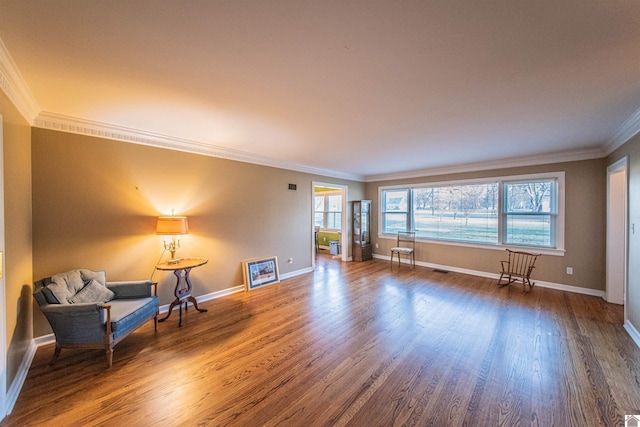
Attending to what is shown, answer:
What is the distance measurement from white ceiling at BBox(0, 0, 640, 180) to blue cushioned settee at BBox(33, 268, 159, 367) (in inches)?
72.1

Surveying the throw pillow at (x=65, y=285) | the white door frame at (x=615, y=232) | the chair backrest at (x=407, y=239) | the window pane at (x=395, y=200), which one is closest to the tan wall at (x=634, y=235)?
the white door frame at (x=615, y=232)

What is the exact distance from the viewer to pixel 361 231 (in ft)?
22.0

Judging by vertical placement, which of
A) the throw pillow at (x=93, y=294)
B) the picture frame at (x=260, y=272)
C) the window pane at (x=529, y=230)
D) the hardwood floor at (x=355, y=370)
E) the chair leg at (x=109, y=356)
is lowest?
the hardwood floor at (x=355, y=370)

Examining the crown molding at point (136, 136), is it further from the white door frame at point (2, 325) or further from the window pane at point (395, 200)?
the window pane at point (395, 200)

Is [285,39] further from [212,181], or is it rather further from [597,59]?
[212,181]

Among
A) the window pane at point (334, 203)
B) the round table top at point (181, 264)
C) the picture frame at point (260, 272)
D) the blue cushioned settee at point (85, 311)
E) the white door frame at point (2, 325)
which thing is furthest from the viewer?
the window pane at point (334, 203)

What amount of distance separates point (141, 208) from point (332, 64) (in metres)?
3.16

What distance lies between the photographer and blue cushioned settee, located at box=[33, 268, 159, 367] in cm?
217

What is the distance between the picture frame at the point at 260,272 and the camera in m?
4.36

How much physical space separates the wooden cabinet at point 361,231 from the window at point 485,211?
0.63 metres

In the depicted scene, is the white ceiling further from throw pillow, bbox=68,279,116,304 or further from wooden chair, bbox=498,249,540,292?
wooden chair, bbox=498,249,540,292

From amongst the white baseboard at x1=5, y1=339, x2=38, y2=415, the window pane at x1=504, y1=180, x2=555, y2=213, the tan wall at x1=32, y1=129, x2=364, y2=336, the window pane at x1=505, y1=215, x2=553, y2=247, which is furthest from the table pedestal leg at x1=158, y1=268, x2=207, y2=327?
the window pane at x1=504, y1=180, x2=555, y2=213

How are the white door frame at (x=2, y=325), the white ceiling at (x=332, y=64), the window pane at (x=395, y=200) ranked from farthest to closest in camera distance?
1. the window pane at (x=395, y=200)
2. the white door frame at (x=2, y=325)
3. the white ceiling at (x=332, y=64)

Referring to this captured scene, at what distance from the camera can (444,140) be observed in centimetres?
354
